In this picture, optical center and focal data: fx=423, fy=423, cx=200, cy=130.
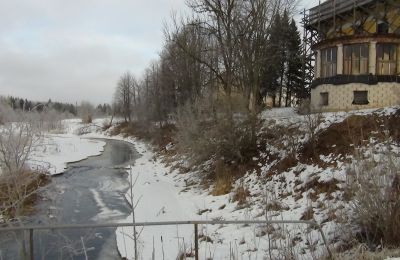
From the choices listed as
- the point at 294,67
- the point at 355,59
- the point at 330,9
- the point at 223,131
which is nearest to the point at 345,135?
the point at 223,131

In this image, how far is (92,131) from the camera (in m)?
95.4

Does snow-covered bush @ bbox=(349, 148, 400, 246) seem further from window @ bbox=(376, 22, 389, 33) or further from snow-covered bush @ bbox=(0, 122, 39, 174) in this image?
window @ bbox=(376, 22, 389, 33)

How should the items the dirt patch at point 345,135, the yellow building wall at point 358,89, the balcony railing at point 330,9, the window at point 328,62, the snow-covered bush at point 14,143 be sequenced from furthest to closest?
the window at point 328,62
the balcony railing at point 330,9
the yellow building wall at point 358,89
the dirt patch at point 345,135
the snow-covered bush at point 14,143

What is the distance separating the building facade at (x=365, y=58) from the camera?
26812 mm

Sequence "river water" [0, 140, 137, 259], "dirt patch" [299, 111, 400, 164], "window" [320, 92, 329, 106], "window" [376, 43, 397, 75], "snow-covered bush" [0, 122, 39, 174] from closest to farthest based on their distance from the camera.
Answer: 1. "river water" [0, 140, 137, 259]
2. "snow-covered bush" [0, 122, 39, 174]
3. "dirt patch" [299, 111, 400, 164]
4. "window" [376, 43, 397, 75]
5. "window" [320, 92, 329, 106]

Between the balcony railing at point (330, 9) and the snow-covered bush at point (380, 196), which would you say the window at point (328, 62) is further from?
the snow-covered bush at point (380, 196)

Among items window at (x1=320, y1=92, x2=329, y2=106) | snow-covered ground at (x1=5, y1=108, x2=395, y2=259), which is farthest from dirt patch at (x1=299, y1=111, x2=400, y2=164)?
window at (x1=320, y1=92, x2=329, y2=106)

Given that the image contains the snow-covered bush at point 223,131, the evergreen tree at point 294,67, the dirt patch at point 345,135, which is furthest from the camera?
the evergreen tree at point 294,67

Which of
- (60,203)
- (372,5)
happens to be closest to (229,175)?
(60,203)

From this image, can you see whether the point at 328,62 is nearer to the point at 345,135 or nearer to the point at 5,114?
the point at 345,135

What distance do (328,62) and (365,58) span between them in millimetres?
2446

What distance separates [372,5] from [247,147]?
43.7 ft

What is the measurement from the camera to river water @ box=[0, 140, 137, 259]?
527 inches

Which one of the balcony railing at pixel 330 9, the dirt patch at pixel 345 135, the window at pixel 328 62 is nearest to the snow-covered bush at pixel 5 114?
the dirt patch at pixel 345 135
